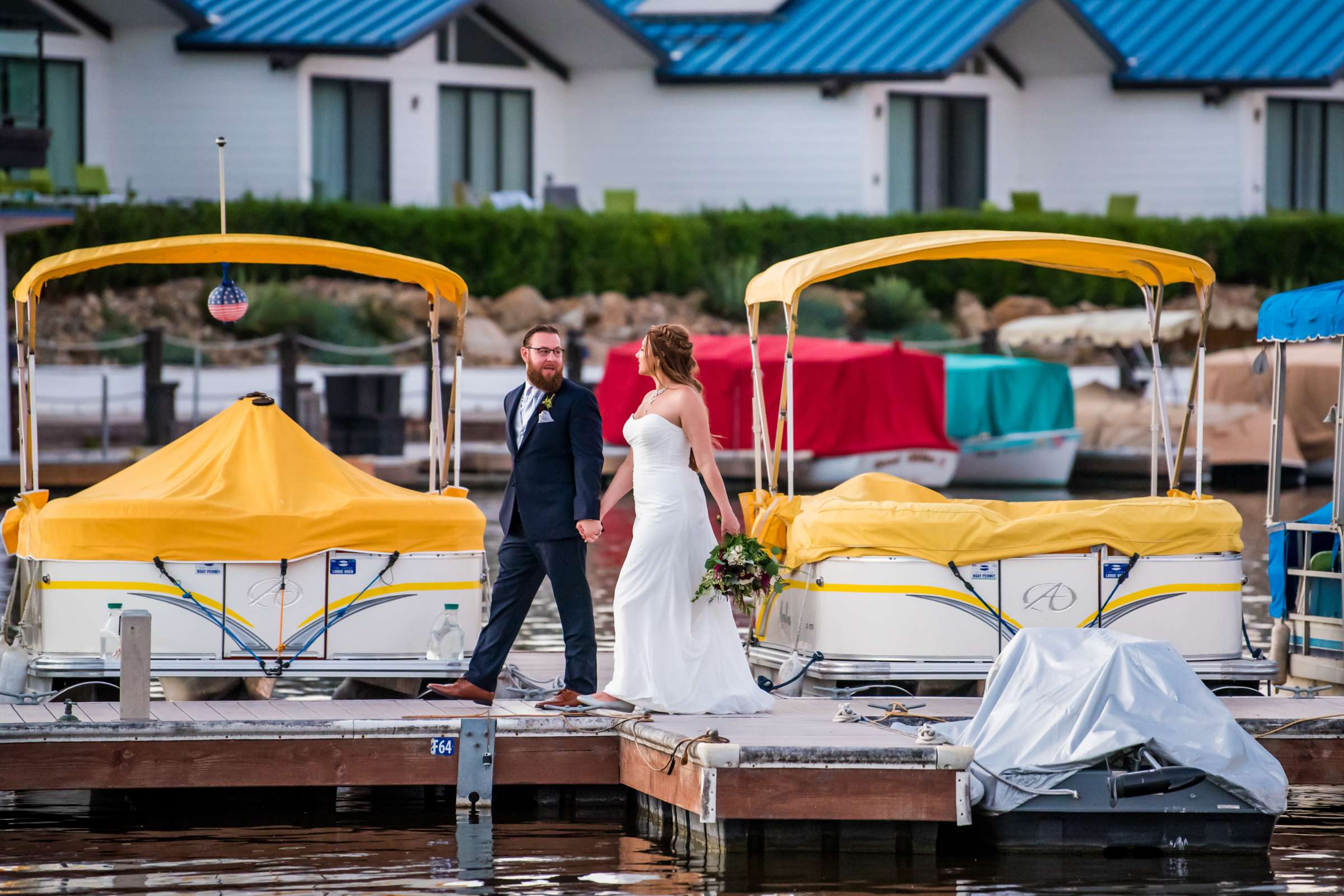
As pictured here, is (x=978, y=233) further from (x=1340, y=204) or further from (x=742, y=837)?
(x=1340, y=204)

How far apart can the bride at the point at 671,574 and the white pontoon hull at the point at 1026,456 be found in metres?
20.8

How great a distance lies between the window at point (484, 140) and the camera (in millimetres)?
39594

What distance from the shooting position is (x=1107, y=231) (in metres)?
39.6

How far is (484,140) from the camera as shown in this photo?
4019 cm

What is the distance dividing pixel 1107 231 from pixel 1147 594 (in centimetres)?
2894

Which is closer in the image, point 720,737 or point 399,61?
point 720,737

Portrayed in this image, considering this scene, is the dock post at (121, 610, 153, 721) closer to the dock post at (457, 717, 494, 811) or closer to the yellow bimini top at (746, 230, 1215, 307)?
the dock post at (457, 717, 494, 811)

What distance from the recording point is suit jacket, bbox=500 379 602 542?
10406mm

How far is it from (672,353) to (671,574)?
103 cm

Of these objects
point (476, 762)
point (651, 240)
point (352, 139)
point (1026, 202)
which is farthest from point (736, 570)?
point (1026, 202)

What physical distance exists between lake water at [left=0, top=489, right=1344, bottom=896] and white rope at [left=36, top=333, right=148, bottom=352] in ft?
59.4

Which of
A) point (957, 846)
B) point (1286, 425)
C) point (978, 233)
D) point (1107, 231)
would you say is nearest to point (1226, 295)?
point (1107, 231)

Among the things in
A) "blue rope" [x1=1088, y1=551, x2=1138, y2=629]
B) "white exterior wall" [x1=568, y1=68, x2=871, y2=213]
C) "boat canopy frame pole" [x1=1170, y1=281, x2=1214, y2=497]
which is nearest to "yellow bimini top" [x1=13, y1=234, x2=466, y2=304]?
"blue rope" [x1=1088, y1=551, x2=1138, y2=629]

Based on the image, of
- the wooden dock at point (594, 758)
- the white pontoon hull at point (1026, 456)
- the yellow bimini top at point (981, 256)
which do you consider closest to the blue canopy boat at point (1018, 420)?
the white pontoon hull at point (1026, 456)
